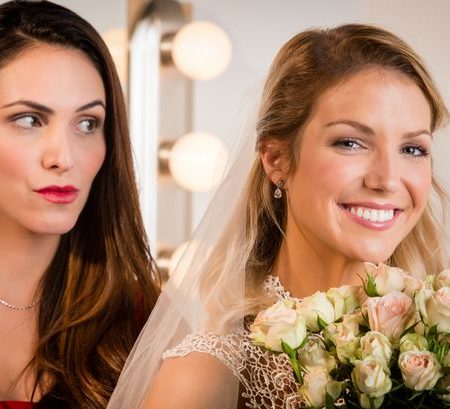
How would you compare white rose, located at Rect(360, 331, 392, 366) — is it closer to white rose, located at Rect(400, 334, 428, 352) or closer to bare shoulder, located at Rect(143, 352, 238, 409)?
white rose, located at Rect(400, 334, 428, 352)

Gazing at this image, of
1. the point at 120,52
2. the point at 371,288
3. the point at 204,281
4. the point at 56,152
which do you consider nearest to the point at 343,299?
the point at 371,288

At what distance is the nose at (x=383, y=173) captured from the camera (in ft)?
4.60

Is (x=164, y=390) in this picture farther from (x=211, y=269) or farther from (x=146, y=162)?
(x=146, y=162)

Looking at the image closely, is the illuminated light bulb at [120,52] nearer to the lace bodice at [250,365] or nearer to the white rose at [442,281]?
the lace bodice at [250,365]

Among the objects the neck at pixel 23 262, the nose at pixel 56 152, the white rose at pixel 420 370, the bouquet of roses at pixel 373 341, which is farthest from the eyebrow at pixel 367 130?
the neck at pixel 23 262

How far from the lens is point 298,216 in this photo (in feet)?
4.98

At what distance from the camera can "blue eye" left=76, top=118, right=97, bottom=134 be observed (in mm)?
1964

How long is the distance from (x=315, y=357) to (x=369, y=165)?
0.34m

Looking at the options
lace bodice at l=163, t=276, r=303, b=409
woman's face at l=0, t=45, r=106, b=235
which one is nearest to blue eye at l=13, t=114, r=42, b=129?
woman's face at l=0, t=45, r=106, b=235

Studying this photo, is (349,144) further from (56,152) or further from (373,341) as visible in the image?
(56,152)

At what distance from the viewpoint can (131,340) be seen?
2.02 m

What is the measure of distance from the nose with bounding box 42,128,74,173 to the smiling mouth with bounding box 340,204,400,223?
632mm

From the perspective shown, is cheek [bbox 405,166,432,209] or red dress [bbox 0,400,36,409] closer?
cheek [bbox 405,166,432,209]

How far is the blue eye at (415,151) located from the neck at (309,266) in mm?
168
